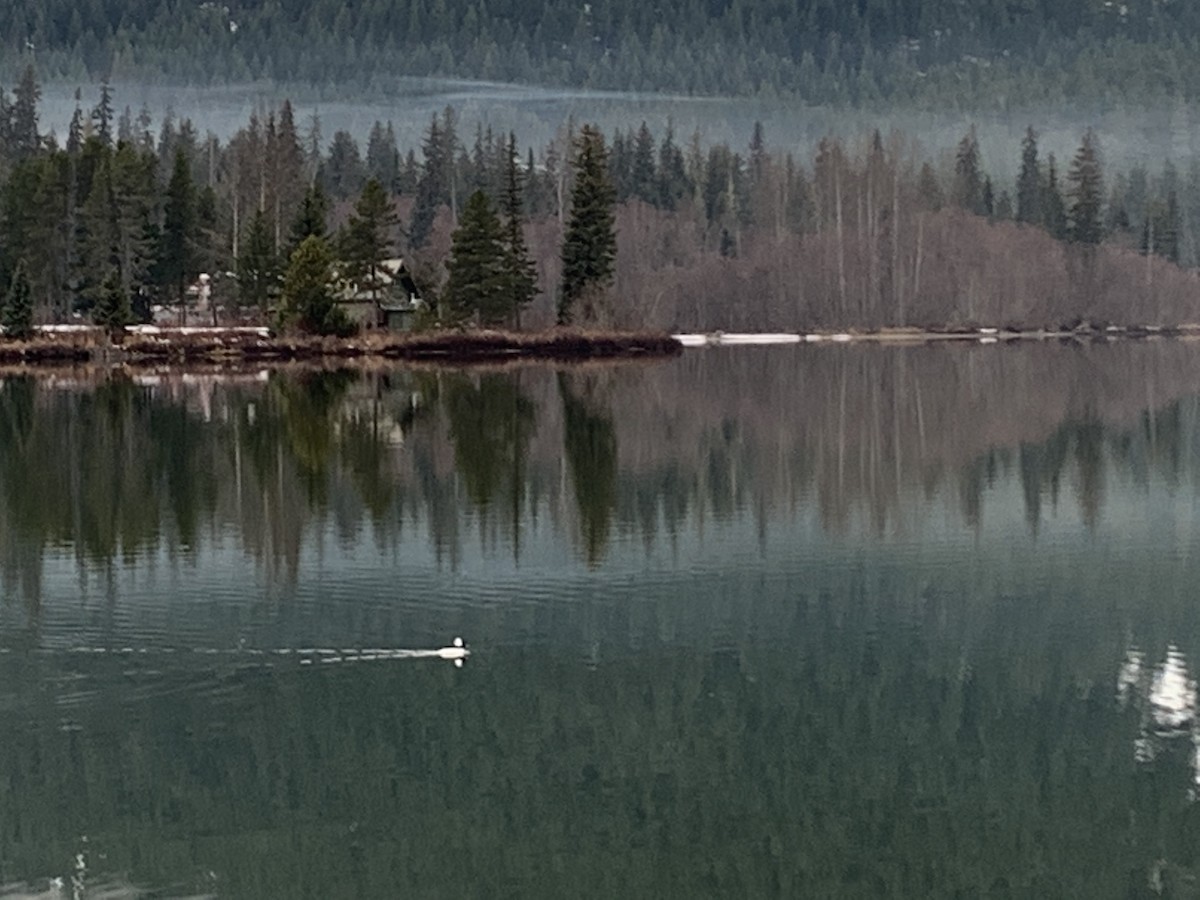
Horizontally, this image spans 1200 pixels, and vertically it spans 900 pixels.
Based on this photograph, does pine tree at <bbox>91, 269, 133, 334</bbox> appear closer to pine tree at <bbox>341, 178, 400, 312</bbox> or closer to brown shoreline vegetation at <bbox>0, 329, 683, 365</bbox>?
brown shoreline vegetation at <bbox>0, 329, 683, 365</bbox>

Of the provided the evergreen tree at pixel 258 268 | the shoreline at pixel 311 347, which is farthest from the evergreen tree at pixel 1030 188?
the evergreen tree at pixel 258 268

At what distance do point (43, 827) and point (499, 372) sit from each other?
5675 centimetres

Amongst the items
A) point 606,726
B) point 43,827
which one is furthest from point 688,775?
point 43,827

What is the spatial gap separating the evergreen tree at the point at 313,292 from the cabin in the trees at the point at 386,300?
411cm

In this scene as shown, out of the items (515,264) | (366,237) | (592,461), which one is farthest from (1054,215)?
(592,461)

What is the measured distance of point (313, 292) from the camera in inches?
3182

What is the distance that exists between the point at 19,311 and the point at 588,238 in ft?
84.6

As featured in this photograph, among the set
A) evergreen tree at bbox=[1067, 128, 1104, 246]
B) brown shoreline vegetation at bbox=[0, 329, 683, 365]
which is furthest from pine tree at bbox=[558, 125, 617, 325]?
evergreen tree at bbox=[1067, 128, 1104, 246]

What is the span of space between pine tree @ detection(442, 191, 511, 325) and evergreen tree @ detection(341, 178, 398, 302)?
328 centimetres

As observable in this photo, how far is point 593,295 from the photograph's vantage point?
293 feet

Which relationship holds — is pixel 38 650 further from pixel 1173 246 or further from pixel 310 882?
pixel 1173 246

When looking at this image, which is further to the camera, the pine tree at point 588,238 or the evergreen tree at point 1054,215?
the evergreen tree at point 1054,215

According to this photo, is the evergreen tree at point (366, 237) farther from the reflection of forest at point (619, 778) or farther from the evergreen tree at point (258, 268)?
the reflection of forest at point (619, 778)

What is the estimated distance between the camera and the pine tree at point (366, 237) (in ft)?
282
